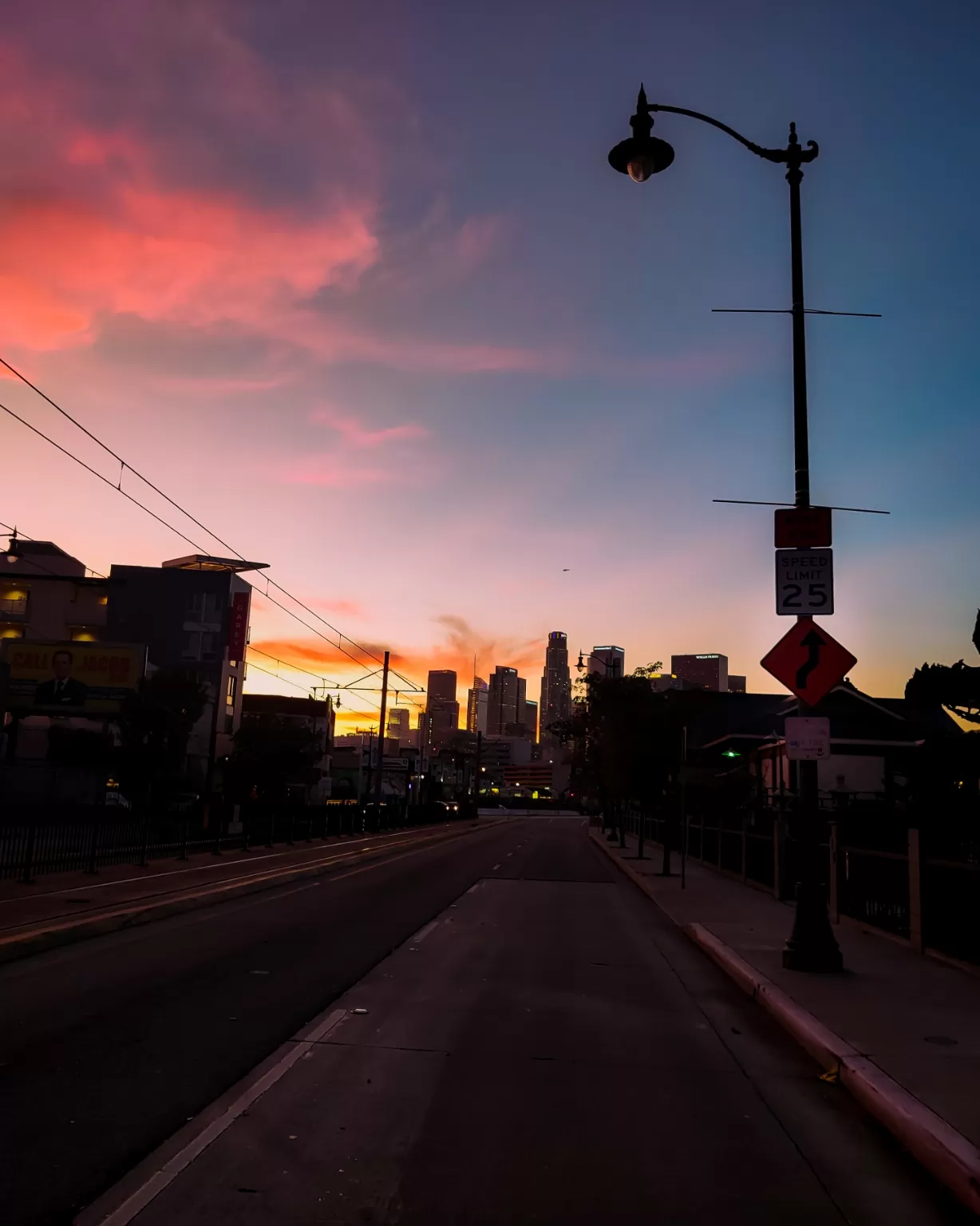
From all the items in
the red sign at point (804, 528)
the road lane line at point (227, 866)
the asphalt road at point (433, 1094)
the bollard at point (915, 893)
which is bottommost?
the road lane line at point (227, 866)

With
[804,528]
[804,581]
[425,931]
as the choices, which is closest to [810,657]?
[804,581]

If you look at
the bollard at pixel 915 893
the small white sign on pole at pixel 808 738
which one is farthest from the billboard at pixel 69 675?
the small white sign on pole at pixel 808 738

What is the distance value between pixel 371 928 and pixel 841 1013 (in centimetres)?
776

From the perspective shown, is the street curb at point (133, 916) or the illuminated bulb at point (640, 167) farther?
the illuminated bulb at point (640, 167)

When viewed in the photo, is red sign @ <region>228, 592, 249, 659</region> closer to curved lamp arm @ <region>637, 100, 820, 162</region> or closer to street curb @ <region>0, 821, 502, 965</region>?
street curb @ <region>0, 821, 502, 965</region>

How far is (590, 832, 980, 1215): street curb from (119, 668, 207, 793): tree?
189 ft

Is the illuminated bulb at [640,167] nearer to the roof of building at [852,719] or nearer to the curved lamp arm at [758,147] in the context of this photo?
the curved lamp arm at [758,147]

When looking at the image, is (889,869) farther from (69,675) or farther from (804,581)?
(69,675)

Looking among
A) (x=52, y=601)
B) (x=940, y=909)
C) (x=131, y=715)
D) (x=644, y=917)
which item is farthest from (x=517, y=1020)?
(x=52, y=601)

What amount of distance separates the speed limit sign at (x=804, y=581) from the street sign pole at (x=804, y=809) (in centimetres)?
25

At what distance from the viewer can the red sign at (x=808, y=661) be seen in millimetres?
11219

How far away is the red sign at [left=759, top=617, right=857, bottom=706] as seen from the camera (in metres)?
11.2

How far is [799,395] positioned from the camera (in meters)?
12.0

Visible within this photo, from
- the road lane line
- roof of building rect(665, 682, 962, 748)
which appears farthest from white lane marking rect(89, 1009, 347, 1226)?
roof of building rect(665, 682, 962, 748)
